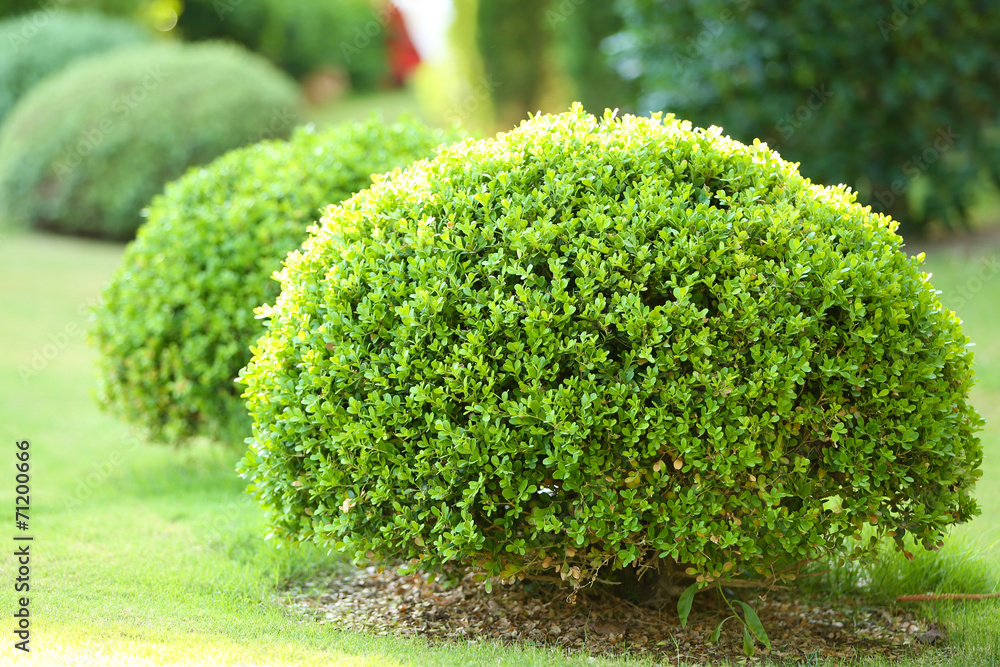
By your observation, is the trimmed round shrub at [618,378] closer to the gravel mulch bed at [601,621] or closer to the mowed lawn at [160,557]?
the gravel mulch bed at [601,621]

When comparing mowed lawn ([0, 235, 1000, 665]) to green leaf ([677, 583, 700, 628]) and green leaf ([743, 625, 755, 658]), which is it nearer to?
green leaf ([677, 583, 700, 628])

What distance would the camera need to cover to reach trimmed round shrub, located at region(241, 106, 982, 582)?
3.32 meters

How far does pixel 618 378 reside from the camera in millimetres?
3340

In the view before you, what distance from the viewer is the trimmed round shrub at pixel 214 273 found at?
5.33 metres

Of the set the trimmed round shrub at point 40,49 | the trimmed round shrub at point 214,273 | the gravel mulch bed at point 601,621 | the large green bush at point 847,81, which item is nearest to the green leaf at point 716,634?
the gravel mulch bed at point 601,621

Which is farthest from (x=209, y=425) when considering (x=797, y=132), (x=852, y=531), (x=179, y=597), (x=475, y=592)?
(x=797, y=132)

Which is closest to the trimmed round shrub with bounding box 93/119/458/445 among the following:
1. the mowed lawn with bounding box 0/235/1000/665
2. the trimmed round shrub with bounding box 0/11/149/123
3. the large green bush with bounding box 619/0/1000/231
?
the mowed lawn with bounding box 0/235/1000/665

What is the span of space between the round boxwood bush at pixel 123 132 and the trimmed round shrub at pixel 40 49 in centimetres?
276

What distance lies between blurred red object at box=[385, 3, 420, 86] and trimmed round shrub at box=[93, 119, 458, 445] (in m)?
21.4

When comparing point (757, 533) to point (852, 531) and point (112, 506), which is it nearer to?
point (852, 531)

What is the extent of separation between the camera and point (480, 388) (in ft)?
11.0

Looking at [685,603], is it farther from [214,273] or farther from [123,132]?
[123,132]

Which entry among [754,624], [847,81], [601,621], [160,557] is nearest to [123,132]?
[847,81]

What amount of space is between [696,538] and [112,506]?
344 centimetres
